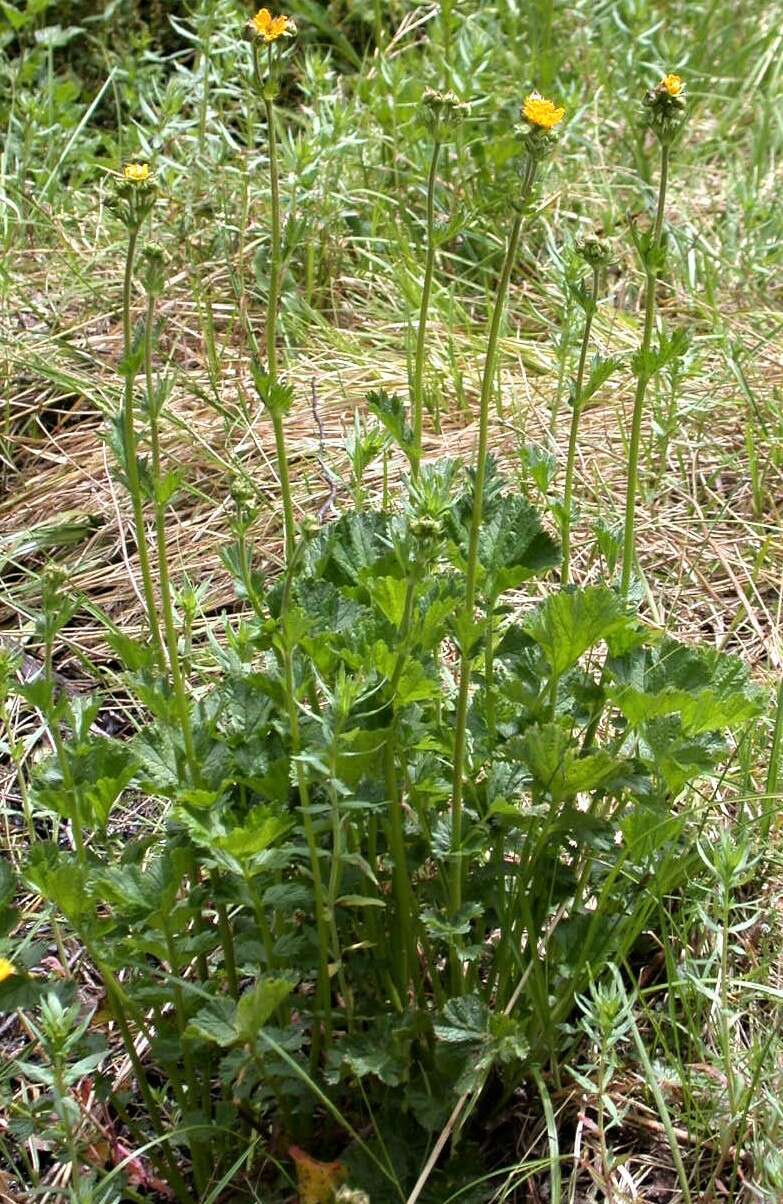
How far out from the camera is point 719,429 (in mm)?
2992

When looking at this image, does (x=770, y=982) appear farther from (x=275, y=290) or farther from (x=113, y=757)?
(x=275, y=290)

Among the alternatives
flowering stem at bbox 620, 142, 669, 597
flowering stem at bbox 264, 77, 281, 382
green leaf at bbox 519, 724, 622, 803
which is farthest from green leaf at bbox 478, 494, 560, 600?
flowering stem at bbox 264, 77, 281, 382

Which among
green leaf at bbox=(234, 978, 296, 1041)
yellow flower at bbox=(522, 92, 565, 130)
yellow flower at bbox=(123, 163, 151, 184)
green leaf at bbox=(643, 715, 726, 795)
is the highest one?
yellow flower at bbox=(522, 92, 565, 130)

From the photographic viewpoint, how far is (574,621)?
1.55 meters

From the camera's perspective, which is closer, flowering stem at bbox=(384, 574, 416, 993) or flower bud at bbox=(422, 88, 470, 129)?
flowering stem at bbox=(384, 574, 416, 993)

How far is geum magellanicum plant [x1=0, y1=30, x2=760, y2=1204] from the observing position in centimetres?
149

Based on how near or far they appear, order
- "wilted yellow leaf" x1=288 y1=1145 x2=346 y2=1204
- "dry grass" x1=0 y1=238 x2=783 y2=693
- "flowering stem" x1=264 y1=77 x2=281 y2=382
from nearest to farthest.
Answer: "flowering stem" x1=264 y1=77 x2=281 y2=382, "wilted yellow leaf" x1=288 y1=1145 x2=346 y2=1204, "dry grass" x1=0 y1=238 x2=783 y2=693

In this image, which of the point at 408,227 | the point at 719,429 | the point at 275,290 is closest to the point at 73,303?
the point at 408,227

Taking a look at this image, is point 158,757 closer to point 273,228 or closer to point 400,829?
point 400,829

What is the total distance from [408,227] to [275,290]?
1.98 m

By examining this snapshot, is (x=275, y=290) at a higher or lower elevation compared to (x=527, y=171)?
lower

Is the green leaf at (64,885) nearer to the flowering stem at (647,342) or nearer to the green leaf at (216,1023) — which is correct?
the green leaf at (216,1023)

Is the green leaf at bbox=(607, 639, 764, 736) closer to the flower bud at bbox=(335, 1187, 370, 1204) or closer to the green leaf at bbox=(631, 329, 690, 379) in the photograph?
the green leaf at bbox=(631, 329, 690, 379)

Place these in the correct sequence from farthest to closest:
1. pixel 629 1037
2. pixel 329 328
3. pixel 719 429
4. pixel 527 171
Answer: pixel 329 328, pixel 719 429, pixel 629 1037, pixel 527 171
